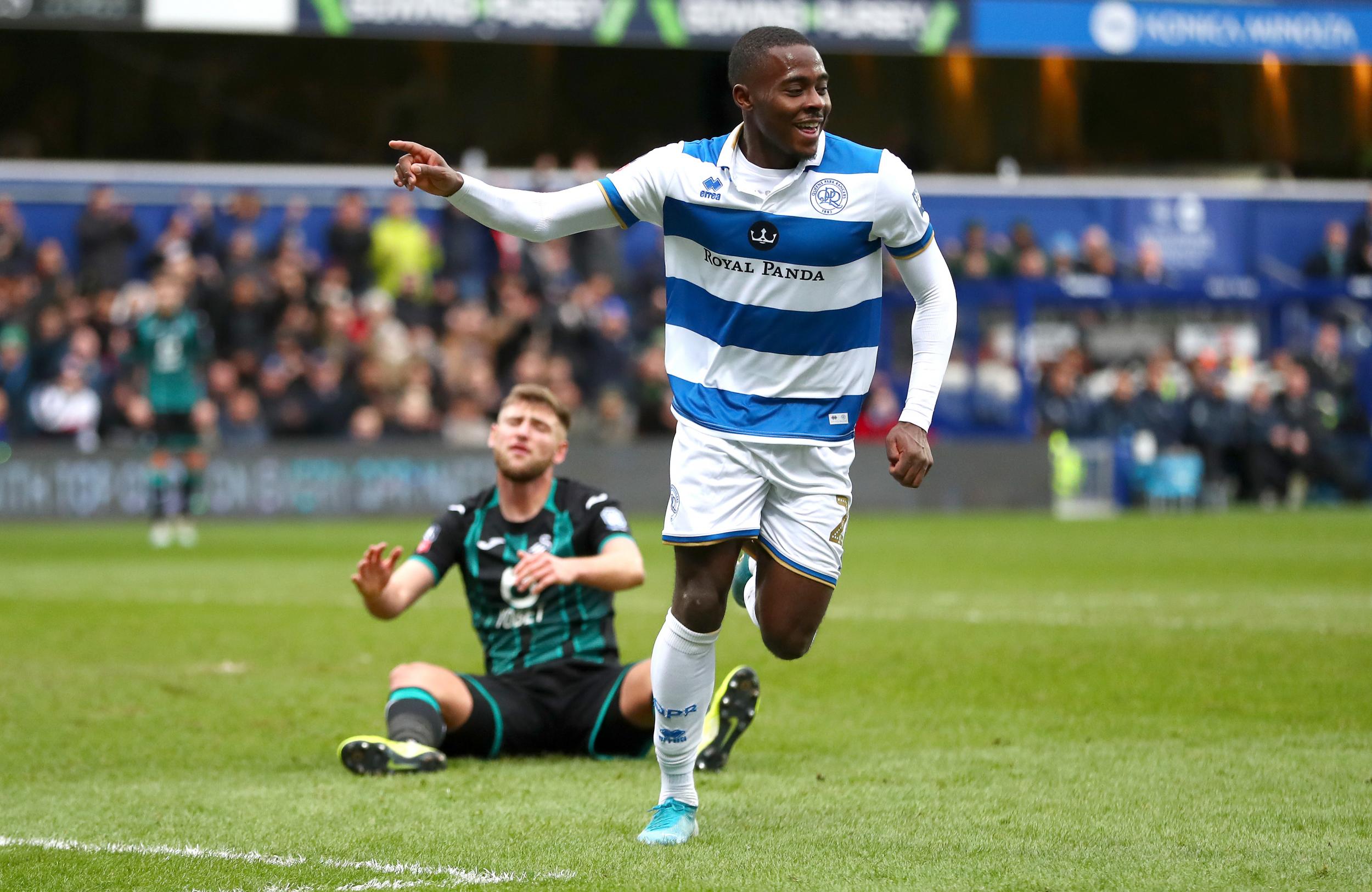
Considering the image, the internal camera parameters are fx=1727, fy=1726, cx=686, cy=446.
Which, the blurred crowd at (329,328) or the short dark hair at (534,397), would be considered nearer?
the short dark hair at (534,397)

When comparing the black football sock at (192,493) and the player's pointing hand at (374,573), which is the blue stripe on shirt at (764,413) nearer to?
the player's pointing hand at (374,573)

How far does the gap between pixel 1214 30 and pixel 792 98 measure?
24832 millimetres

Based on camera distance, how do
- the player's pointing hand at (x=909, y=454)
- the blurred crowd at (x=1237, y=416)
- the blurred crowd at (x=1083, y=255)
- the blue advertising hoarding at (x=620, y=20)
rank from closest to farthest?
the player's pointing hand at (x=909, y=454) < the blurred crowd at (x=1237, y=416) < the blue advertising hoarding at (x=620, y=20) < the blurred crowd at (x=1083, y=255)

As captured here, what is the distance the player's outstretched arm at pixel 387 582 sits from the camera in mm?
5758

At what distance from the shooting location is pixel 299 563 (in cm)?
1491

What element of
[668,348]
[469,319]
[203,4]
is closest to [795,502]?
[668,348]

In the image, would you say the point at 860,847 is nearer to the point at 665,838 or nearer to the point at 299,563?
the point at 665,838

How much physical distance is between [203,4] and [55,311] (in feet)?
17.7

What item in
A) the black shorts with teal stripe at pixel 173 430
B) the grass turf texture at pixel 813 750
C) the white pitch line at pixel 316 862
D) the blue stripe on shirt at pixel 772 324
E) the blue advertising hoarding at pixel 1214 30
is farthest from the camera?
the blue advertising hoarding at pixel 1214 30

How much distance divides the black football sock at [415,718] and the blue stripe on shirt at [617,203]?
6.45 ft

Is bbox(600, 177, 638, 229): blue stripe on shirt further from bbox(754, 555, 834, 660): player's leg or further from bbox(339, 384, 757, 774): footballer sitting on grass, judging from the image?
bbox(339, 384, 757, 774): footballer sitting on grass

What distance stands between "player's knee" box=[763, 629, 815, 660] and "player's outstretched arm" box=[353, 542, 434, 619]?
1.26m

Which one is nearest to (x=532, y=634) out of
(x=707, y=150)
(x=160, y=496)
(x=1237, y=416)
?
(x=707, y=150)

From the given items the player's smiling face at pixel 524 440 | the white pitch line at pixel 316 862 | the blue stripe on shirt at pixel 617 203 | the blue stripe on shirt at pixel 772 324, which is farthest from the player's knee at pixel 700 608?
the player's smiling face at pixel 524 440
